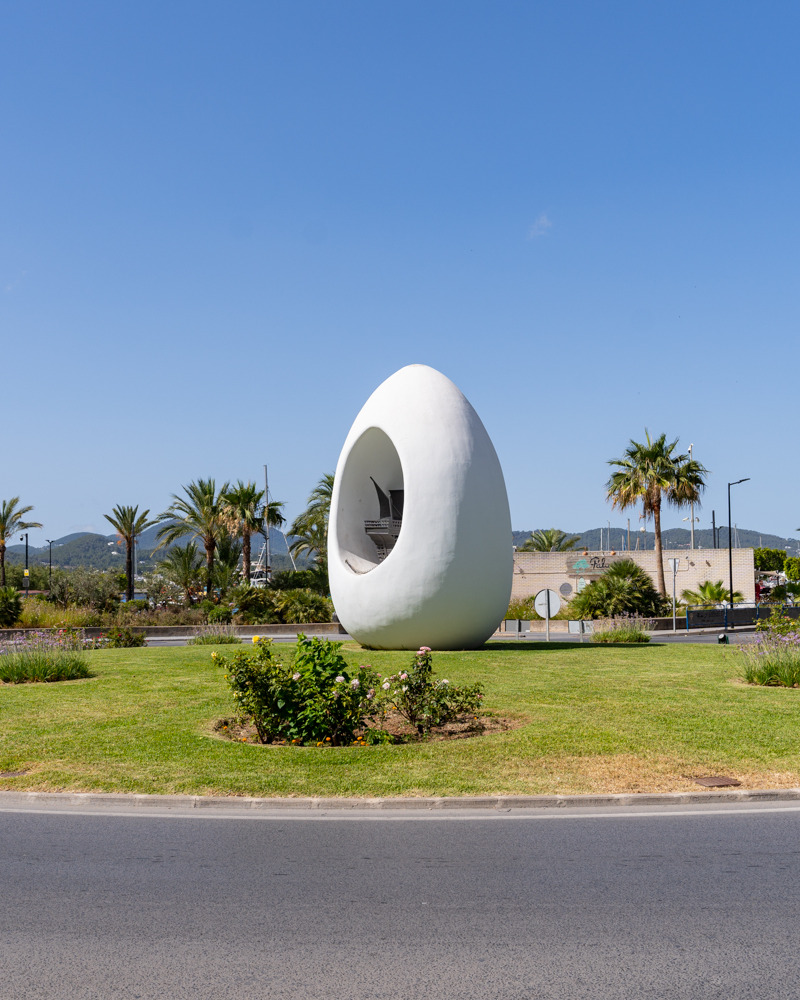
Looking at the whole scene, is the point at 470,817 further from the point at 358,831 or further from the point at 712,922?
the point at 712,922

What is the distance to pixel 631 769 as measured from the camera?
8.76 meters

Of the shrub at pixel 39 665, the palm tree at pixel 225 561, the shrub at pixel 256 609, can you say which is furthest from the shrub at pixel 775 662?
the palm tree at pixel 225 561

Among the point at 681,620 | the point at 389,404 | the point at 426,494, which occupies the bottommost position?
the point at 681,620

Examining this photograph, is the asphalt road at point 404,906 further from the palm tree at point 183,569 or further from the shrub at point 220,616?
the palm tree at point 183,569

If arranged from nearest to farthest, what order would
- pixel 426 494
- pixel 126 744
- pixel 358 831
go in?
1. pixel 358 831
2. pixel 126 744
3. pixel 426 494

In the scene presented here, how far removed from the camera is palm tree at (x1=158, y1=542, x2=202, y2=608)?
49875 mm

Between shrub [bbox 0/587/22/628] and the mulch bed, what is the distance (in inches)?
980

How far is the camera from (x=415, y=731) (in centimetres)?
1102

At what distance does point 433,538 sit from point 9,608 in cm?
2121

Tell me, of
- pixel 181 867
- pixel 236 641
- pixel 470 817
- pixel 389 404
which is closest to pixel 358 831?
pixel 470 817

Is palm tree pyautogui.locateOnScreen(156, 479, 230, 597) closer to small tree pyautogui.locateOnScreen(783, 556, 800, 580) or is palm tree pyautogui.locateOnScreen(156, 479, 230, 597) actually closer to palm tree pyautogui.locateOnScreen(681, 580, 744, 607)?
palm tree pyautogui.locateOnScreen(681, 580, 744, 607)

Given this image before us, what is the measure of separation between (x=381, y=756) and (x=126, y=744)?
3.06 m

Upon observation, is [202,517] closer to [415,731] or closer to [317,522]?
[317,522]

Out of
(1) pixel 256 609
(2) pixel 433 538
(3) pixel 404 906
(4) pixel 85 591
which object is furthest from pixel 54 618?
(3) pixel 404 906
